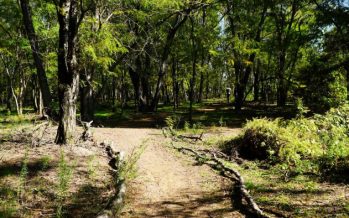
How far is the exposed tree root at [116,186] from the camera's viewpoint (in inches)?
262

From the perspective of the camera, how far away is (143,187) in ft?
28.6

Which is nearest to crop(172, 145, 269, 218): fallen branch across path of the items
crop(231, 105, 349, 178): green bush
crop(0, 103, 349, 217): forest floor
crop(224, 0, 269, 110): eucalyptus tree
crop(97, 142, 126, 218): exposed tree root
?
crop(0, 103, 349, 217): forest floor

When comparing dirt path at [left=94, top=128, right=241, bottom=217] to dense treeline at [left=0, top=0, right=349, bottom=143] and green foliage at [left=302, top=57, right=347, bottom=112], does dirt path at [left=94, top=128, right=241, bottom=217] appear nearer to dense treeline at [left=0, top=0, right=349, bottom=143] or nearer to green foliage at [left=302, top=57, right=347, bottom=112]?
dense treeline at [left=0, top=0, right=349, bottom=143]

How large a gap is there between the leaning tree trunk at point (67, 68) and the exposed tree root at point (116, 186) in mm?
1321

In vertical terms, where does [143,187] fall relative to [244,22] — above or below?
below

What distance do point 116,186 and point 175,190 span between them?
1374 mm

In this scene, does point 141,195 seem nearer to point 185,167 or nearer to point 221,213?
point 221,213

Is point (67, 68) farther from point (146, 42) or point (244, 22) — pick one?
point (244, 22)

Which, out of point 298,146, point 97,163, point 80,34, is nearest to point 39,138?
point 97,163

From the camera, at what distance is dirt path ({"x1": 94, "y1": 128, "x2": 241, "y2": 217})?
23.9 ft

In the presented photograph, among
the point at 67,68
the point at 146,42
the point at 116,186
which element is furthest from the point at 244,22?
the point at 116,186

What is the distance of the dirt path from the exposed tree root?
243mm

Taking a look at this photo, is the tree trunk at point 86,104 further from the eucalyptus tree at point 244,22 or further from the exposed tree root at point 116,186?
the eucalyptus tree at point 244,22

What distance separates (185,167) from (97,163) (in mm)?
2485
